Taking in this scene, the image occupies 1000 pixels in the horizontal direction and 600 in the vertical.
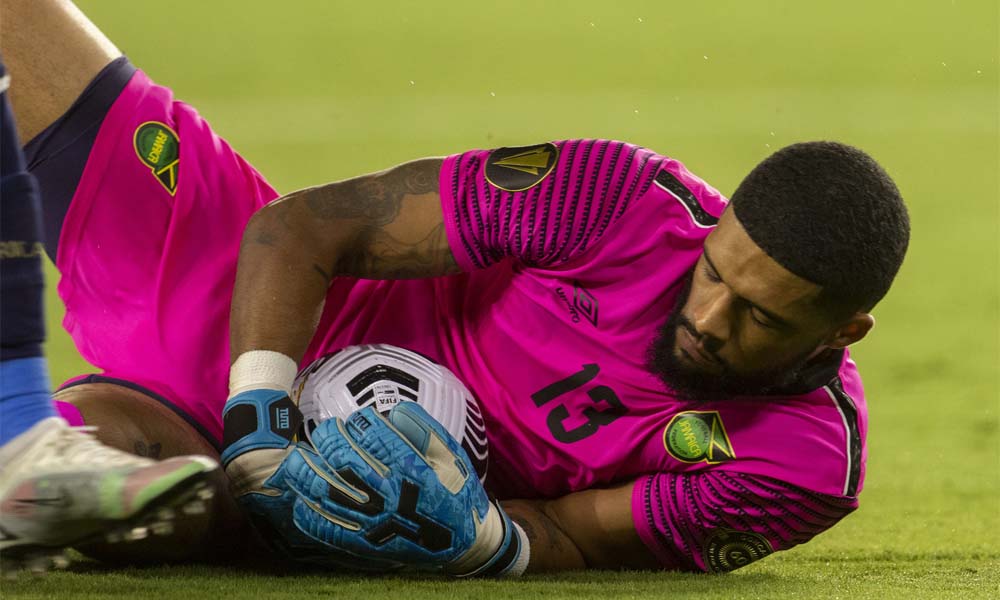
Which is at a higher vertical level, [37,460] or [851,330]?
[37,460]

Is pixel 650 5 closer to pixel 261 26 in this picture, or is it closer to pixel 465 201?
pixel 261 26

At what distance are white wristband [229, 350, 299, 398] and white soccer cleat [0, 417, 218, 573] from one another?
1.70ft

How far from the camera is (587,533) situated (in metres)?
2.56

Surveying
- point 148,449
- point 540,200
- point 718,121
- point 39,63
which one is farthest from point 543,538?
point 718,121

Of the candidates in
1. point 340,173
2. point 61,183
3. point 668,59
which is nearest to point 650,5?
point 668,59

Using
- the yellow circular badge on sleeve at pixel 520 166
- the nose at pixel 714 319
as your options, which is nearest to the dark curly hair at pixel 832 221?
the nose at pixel 714 319

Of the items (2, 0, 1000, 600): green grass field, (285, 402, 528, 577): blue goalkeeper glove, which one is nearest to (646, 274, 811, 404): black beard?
(2, 0, 1000, 600): green grass field

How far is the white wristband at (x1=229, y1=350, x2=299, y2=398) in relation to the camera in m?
2.46

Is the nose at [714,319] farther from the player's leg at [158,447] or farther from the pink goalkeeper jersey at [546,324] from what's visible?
the player's leg at [158,447]

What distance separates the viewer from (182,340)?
109 inches

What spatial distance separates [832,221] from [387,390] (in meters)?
0.82

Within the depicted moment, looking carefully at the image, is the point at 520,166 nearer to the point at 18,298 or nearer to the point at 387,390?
the point at 387,390

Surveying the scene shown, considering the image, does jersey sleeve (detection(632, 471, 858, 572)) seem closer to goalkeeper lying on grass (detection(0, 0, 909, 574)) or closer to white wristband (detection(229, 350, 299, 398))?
goalkeeper lying on grass (detection(0, 0, 909, 574))

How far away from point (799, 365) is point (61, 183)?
1463 mm
